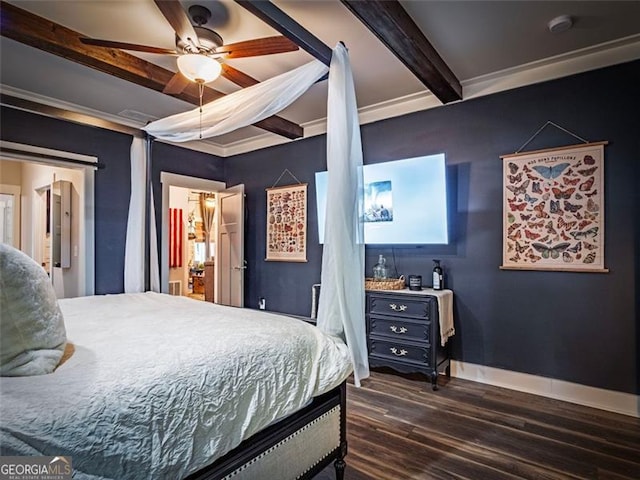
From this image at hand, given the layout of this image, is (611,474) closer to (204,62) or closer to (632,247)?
(632,247)

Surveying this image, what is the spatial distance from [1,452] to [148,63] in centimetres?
281

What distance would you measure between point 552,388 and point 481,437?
1.03 m

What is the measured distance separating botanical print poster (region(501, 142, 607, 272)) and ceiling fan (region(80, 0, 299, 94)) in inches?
85.1

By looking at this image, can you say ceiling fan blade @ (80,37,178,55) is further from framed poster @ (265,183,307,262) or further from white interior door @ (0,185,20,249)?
white interior door @ (0,185,20,249)

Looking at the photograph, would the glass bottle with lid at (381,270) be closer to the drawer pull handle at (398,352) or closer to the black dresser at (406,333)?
the black dresser at (406,333)

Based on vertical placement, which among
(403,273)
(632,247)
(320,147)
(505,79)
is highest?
(505,79)

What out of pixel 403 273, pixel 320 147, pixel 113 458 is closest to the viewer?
pixel 113 458

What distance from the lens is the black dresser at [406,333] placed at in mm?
2996

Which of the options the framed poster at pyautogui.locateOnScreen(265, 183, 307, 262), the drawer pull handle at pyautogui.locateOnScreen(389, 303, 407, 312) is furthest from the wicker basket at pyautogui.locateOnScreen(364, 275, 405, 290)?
the framed poster at pyautogui.locateOnScreen(265, 183, 307, 262)

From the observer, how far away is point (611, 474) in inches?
74.1

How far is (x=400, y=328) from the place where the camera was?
315 cm

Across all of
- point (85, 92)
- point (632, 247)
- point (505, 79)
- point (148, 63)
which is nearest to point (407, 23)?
point (505, 79)

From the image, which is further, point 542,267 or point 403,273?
point 403,273

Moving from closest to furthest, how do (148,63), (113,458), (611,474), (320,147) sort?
(113,458)
(611,474)
(148,63)
(320,147)
